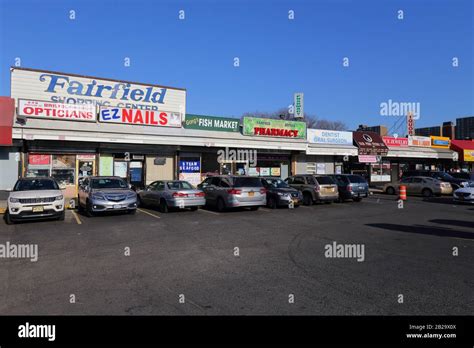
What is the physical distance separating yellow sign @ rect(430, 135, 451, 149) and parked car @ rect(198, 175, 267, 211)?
2681 cm

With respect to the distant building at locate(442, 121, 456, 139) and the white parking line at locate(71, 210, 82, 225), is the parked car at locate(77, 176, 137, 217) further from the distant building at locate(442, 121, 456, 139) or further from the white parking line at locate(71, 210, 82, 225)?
the distant building at locate(442, 121, 456, 139)

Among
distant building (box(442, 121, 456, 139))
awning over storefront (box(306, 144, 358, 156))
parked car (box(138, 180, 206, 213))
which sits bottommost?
parked car (box(138, 180, 206, 213))

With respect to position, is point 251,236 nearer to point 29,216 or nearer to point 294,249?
point 294,249

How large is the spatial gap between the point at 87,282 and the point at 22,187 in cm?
877

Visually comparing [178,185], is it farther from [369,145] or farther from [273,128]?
[369,145]

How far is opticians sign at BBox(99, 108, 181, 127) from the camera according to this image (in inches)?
766

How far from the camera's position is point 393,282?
19.2ft

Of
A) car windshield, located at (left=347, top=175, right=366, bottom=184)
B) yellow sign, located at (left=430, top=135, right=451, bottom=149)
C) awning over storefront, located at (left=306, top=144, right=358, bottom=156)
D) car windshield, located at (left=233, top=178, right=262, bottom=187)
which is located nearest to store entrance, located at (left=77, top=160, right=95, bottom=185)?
car windshield, located at (left=233, top=178, right=262, bottom=187)

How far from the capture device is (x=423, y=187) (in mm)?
25375

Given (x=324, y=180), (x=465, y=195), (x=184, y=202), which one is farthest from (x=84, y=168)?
(x=465, y=195)

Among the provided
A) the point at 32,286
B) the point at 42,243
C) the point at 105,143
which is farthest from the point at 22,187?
the point at 32,286

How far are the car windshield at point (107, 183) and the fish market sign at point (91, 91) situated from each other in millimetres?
7251

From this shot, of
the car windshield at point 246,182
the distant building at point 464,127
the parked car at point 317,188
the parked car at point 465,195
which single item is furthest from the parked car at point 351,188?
the distant building at point 464,127

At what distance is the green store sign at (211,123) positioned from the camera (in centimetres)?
2212
